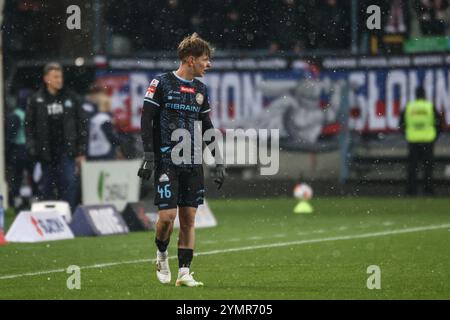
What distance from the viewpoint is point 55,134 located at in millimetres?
18828

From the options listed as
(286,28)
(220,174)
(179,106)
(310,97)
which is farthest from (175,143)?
(286,28)

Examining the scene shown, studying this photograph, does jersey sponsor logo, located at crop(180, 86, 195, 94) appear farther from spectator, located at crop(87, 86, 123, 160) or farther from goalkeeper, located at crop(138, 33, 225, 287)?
spectator, located at crop(87, 86, 123, 160)

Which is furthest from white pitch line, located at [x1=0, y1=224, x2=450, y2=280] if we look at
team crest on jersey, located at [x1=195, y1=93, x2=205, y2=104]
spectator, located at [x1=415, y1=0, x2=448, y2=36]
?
spectator, located at [x1=415, y1=0, x2=448, y2=36]

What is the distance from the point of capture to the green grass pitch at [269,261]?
11.7m

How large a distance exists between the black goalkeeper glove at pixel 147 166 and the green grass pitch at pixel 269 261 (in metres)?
0.98

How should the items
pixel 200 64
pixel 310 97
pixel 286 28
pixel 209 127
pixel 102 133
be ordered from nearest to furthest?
pixel 200 64, pixel 209 127, pixel 102 133, pixel 310 97, pixel 286 28

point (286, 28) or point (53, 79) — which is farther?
point (286, 28)

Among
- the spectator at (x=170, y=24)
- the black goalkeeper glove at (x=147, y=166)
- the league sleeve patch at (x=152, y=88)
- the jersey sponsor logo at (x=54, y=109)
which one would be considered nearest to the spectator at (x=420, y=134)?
the spectator at (x=170, y=24)

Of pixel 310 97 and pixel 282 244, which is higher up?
pixel 310 97

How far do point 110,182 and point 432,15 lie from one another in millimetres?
12317

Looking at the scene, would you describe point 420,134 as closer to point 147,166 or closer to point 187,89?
point 187,89

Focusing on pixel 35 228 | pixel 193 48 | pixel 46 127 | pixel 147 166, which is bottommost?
pixel 35 228

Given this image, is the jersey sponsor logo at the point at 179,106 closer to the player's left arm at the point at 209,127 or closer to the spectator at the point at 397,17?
the player's left arm at the point at 209,127
